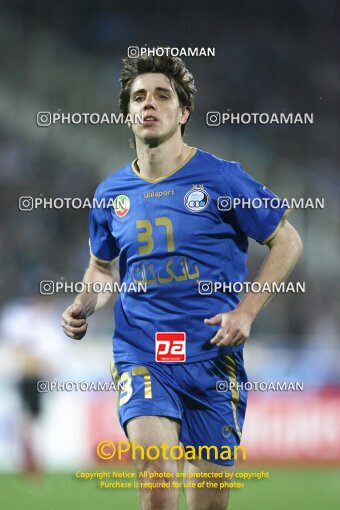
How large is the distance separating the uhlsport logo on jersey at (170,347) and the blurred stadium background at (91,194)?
3.66m

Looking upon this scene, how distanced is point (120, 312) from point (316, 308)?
506 centimetres

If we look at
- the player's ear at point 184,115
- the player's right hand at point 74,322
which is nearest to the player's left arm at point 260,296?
the player's right hand at point 74,322

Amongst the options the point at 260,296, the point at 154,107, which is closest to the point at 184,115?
the point at 154,107

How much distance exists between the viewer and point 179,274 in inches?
154

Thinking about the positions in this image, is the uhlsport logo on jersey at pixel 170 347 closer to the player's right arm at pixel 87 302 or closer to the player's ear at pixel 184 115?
the player's right arm at pixel 87 302

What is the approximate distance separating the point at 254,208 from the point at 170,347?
71cm

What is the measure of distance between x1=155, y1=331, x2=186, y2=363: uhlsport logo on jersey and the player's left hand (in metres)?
0.15

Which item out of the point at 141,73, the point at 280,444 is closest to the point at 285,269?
the point at 141,73

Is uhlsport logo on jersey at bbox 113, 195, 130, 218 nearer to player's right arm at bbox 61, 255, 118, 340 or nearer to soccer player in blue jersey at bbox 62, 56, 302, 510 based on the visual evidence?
soccer player in blue jersey at bbox 62, 56, 302, 510

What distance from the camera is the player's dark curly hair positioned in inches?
160

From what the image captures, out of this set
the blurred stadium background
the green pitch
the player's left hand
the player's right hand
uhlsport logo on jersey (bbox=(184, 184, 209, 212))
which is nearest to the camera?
the player's left hand

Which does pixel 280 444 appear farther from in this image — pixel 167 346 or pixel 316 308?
pixel 167 346

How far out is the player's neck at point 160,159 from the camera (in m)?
4.06

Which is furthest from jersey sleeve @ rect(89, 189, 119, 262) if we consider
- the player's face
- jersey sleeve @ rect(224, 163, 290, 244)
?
jersey sleeve @ rect(224, 163, 290, 244)
